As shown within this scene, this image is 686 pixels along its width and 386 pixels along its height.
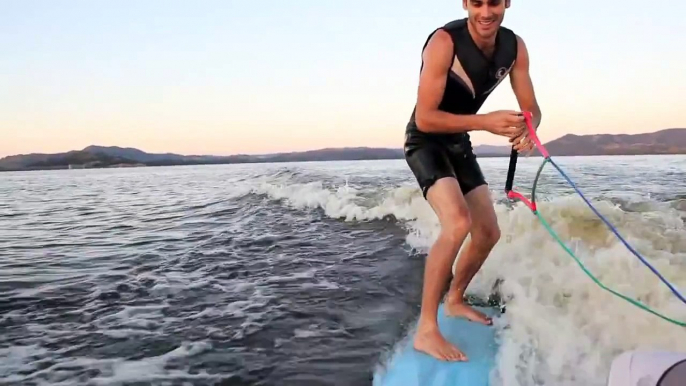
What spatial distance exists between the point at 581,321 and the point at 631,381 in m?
2.37

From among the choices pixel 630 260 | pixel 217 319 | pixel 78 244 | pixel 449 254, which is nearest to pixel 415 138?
pixel 449 254

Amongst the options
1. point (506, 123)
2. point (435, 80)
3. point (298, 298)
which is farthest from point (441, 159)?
point (298, 298)

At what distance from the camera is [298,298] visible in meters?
4.87

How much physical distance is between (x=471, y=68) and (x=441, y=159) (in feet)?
2.07

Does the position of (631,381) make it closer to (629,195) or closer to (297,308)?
(297,308)

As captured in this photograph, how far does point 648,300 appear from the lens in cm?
414

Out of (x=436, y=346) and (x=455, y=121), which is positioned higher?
(x=455, y=121)

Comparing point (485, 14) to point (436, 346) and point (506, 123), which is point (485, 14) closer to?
point (506, 123)

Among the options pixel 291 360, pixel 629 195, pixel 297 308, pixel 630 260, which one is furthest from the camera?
pixel 629 195

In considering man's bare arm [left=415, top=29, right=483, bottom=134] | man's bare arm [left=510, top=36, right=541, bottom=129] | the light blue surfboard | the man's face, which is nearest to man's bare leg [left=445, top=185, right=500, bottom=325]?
the light blue surfboard

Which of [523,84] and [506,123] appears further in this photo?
[523,84]

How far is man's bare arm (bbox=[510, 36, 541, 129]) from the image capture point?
11.3ft

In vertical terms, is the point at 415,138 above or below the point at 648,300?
above

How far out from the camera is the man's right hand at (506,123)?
2.73 metres
